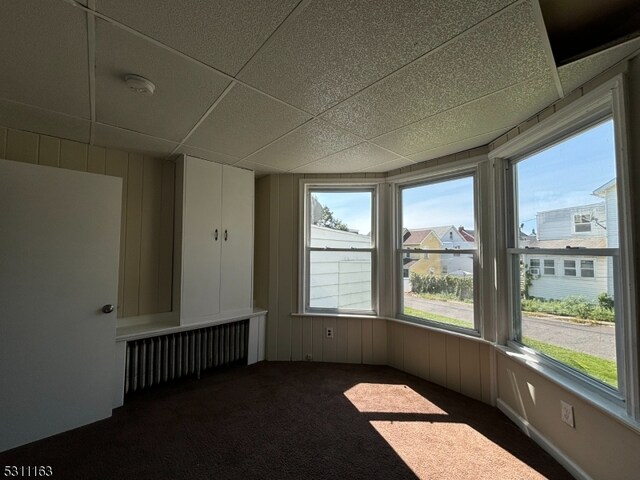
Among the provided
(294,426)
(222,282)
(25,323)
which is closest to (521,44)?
(294,426)

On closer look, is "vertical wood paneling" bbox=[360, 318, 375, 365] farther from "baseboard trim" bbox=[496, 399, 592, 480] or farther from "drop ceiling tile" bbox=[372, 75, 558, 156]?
"drop ceiling tile" bbox=[372, 75, 558, 156]

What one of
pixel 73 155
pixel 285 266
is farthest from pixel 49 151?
pixel 285 266

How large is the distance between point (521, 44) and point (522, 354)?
219 cm

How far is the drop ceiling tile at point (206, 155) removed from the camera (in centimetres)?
279

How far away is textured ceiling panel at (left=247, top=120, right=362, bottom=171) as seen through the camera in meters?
2.32

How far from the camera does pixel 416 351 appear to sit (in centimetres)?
312

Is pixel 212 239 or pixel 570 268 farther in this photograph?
pixel 212 239

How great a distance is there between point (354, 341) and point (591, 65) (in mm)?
3138

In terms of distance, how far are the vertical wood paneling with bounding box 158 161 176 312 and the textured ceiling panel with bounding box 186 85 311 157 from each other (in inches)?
29.3

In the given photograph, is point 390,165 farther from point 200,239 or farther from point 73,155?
point 73,155

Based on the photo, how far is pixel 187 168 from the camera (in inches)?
116

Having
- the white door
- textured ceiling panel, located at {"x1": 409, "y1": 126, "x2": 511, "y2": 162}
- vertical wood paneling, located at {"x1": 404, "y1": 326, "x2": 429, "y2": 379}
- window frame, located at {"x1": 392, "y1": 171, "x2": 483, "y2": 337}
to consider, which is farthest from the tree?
the white door

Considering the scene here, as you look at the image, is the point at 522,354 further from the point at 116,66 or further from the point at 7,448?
the point at 7,448

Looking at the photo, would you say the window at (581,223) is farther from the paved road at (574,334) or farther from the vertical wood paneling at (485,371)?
the vertical wood paneling at (485,371)
